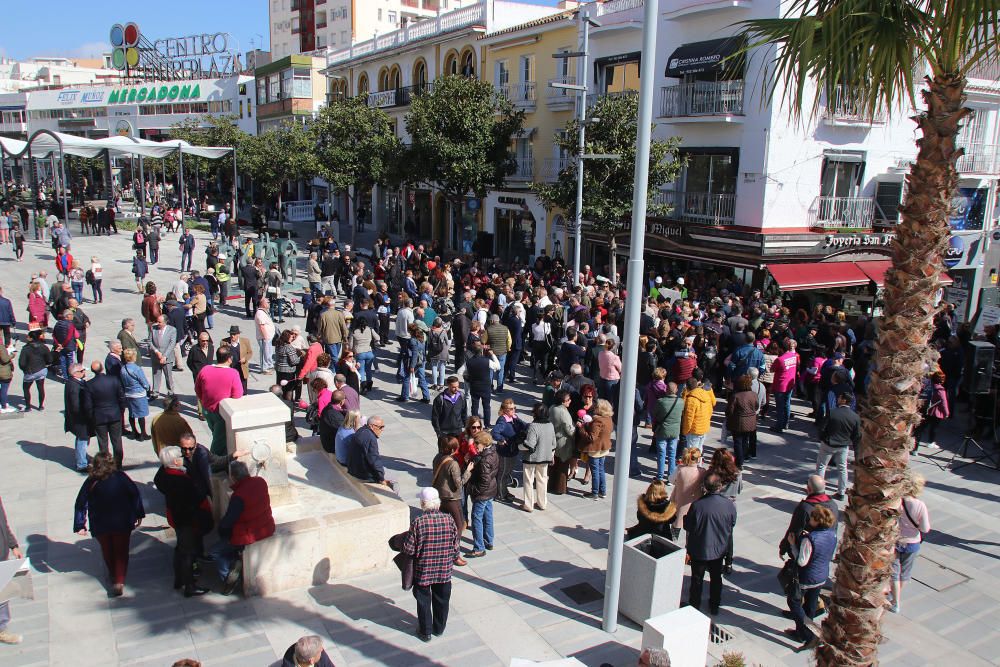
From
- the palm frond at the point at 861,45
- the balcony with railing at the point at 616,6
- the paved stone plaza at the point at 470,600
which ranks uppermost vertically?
the balcony with railing at the point at 616,6

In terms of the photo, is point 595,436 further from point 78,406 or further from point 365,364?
point 78,406

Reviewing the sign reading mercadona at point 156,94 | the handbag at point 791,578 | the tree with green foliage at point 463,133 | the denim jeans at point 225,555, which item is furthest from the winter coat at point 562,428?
the sign reading mercadona at point 156,94

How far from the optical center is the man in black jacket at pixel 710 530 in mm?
7051

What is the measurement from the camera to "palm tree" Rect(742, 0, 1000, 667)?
4422mm

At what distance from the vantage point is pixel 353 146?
109ft

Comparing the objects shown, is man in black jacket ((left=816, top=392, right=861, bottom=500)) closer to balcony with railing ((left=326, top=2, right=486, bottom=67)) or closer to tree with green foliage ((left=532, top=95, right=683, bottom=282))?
tree with green foliage ((left=532, top=95, right=683, bottom=282))

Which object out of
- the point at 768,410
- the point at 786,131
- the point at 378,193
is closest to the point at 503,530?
the point at 768,410

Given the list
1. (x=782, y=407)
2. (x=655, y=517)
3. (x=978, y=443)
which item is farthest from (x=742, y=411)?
(x=978, y=443)

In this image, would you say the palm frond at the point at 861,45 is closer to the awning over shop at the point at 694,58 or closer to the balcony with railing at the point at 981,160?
the awning over shop at the point at 694,58

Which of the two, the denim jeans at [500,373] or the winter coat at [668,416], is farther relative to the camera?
the denim jeans at [500,373]

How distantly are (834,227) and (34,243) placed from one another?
95.4 ft

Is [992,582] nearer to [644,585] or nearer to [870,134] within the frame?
[644,585]

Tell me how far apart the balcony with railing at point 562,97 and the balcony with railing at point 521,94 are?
1322 mm

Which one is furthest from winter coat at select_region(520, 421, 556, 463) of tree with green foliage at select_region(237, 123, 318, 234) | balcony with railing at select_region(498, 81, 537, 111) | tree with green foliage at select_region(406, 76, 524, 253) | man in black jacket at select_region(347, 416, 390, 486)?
tree with green foliage at select_region(237, 123, 318, 234)
